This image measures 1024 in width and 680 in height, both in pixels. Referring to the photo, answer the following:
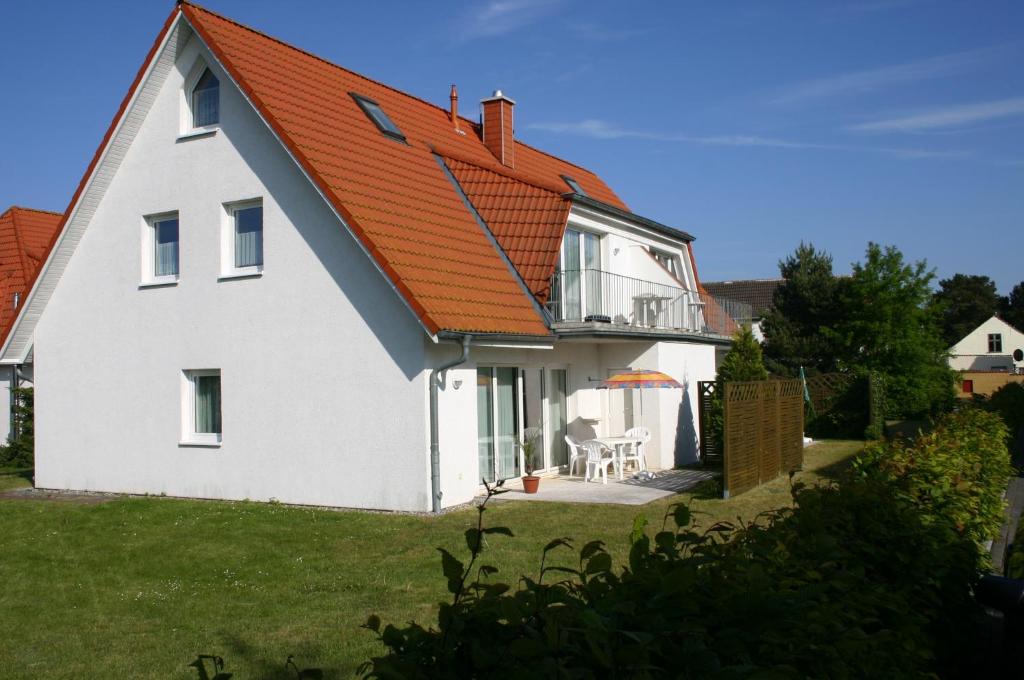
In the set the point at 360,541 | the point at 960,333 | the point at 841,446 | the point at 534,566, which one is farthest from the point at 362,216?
the point at 960,333

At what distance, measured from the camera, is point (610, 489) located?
16.7 metres

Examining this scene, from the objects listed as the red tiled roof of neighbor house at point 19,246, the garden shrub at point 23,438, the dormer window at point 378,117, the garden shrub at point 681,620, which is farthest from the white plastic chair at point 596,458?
the red tiled roof of neighbor house at point 19,246

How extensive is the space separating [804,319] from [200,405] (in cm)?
3547

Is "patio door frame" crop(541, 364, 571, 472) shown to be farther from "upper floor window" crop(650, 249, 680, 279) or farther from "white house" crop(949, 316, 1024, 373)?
"white house" crop(949, 316, 1024, 373)

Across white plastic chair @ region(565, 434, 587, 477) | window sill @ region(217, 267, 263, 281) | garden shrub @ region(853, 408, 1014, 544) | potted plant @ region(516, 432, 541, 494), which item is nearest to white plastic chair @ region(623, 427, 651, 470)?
white plastic chair @ region(565, 434, 587, 477)

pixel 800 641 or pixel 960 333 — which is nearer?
pixel 800 641

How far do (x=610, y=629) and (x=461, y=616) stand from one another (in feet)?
1.43

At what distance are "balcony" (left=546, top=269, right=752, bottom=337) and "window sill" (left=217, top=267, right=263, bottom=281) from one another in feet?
16.9

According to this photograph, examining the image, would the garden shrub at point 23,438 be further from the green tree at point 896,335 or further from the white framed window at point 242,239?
the green tree at point 896,335

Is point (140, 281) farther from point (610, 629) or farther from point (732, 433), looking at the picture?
point (610, 629)

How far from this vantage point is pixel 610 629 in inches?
101

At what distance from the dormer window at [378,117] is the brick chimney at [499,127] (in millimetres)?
4017

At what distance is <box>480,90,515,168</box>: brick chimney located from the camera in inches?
901

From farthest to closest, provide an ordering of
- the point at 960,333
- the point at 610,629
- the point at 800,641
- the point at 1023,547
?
1. the point at 960,333
2. the point at 1023,547
3. the point at 800,641
4. the point at 610,629
